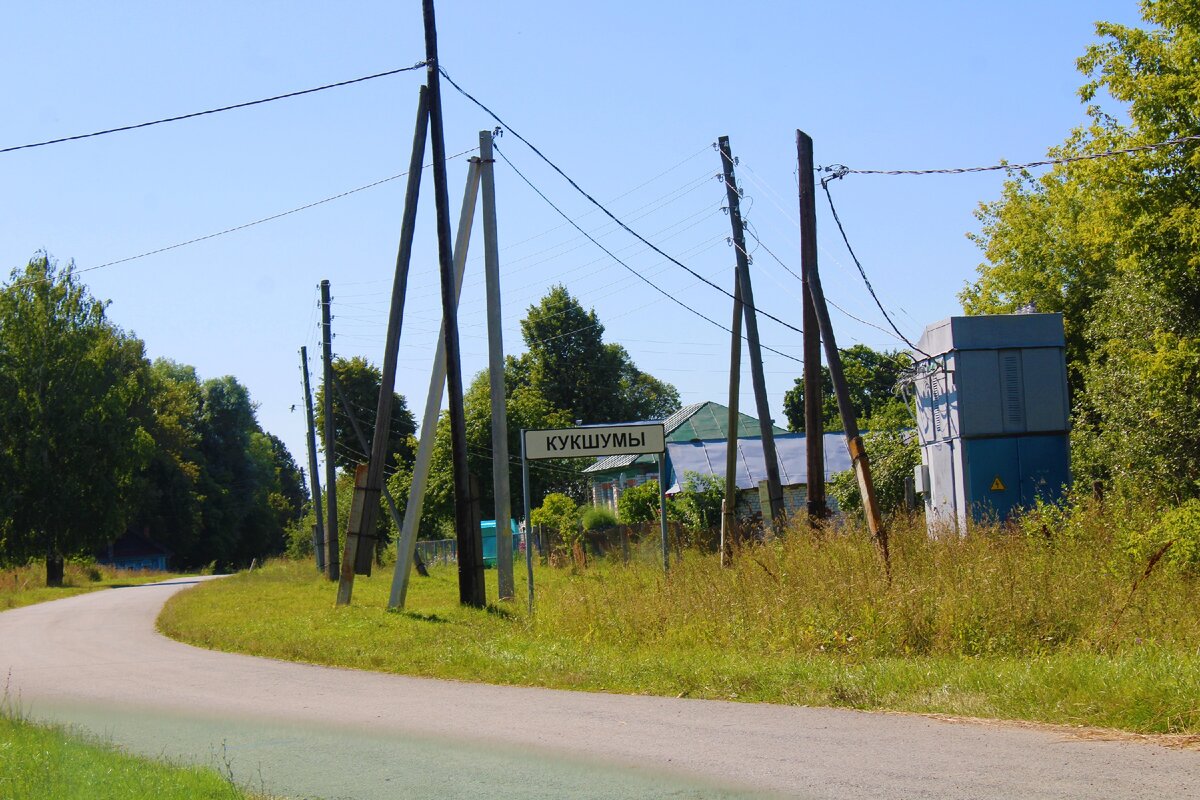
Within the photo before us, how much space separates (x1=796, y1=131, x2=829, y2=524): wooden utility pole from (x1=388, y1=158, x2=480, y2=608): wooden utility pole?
5.22m

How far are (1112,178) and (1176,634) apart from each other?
20.2m

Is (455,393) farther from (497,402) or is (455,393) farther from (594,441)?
(594,441)

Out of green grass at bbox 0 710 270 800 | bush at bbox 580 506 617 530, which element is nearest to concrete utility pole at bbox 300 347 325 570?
bush at bbox 580 506 617 530

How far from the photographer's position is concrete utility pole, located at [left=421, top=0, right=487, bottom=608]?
18.5 meters

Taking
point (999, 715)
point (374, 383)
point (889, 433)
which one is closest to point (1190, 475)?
point (889, 433)

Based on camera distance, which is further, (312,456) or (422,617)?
(312,456)

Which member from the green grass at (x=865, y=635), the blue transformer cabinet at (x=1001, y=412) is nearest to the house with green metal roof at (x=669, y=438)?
the blue transformer cabinet at (x=1001, y=412)

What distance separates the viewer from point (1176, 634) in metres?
9.45

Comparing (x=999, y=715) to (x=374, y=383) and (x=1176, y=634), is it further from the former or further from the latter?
(x=374, y=383)

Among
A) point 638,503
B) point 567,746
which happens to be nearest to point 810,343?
point 567,746

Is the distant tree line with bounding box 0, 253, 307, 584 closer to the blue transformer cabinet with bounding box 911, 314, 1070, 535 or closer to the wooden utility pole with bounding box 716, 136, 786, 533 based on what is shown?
A: the wooden utility pole with bounding box 716, 136, 786, 533

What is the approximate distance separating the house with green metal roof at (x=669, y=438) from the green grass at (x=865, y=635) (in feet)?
137

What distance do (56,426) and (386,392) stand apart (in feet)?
115

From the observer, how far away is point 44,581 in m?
47.2
